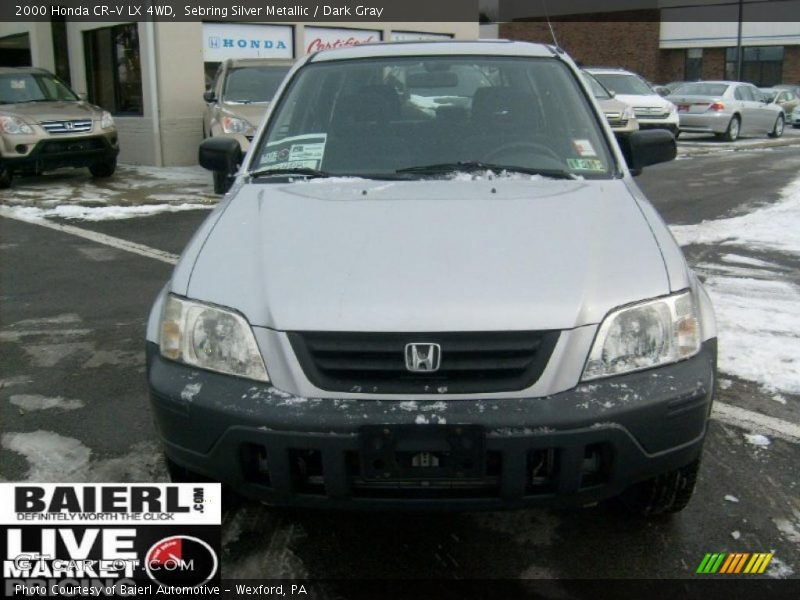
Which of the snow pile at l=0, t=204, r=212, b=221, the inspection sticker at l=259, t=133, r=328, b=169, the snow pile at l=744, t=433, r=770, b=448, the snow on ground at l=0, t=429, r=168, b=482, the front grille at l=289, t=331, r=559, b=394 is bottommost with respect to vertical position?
the snow pile at l=744, t=433, r=770, b=448

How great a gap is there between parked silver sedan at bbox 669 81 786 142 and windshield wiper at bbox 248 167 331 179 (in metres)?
18.1

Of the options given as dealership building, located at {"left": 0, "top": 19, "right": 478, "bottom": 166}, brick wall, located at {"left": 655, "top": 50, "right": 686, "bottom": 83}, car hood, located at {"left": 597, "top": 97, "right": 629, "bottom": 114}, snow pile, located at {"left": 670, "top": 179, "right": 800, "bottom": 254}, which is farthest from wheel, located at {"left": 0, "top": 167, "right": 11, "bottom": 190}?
brick wall, located at {"left": 655, "top": 50, "right": 686, "bottom": 83}

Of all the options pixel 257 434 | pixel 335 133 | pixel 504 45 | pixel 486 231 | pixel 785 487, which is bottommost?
pixel 785 487

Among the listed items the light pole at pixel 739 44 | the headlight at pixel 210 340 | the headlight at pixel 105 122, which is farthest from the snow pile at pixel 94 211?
the light pole at pixel 739 44

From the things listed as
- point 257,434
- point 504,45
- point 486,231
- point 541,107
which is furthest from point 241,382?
point 504,45

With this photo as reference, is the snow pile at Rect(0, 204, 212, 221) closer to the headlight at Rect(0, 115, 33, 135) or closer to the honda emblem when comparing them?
the headlight at Rect(0, 115, 33, 135)

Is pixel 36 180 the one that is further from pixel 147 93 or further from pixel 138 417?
pixel 138 417

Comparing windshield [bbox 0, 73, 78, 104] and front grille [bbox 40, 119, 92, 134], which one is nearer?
front grille [bbox 40, 119, 92, 134]

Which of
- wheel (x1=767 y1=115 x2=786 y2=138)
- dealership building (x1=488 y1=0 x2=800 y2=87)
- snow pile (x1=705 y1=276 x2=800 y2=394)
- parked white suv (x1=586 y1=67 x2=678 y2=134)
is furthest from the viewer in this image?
dealership building (x1=488 y1=0 x2=800 y2=87)

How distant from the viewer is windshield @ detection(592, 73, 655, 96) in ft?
58.6

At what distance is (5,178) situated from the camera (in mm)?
11602

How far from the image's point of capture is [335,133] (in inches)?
141

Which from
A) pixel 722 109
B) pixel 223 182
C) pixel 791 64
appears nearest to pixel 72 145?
pixel 223 182

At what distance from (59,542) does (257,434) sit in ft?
2.45
